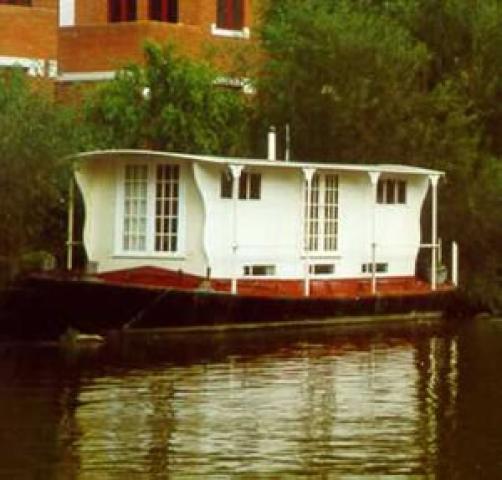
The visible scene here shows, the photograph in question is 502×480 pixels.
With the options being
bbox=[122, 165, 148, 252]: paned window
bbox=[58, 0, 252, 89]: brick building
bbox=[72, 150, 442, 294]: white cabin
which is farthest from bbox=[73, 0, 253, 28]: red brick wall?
bbox=[122, 165, 148, 252]: paned window

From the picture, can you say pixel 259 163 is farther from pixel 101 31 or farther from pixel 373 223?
pixel 101 31

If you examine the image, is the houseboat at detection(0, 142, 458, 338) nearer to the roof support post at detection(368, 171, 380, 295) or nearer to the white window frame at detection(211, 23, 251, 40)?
the roof support post at detection(368, 171, 380, 295)

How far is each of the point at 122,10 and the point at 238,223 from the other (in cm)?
1186

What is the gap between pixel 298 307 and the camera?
119ft

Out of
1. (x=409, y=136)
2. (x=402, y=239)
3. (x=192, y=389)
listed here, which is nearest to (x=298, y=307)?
(x=402, y=239)

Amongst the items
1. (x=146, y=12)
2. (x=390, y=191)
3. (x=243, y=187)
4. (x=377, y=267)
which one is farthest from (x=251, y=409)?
(x=146, y=12)

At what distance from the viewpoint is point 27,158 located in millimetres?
34375

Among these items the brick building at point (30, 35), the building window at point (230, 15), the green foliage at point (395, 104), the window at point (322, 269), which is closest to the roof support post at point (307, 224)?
the window at point (322, 269)

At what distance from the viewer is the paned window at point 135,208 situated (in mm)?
35688

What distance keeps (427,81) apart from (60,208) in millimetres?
10963

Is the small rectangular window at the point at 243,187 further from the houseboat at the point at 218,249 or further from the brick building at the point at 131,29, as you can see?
the brick building at the point at 131,29

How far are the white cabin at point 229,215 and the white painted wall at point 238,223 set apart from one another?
20mm

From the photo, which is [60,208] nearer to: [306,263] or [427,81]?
[306,263]

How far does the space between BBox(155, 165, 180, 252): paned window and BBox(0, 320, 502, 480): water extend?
7.10ft
